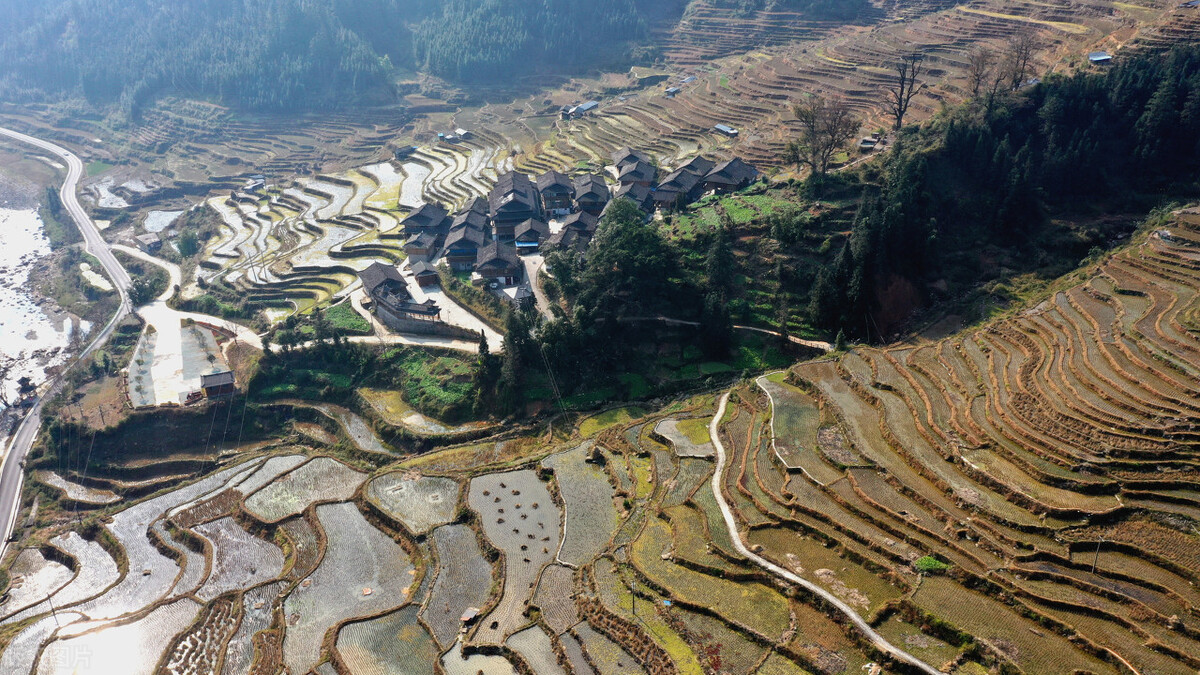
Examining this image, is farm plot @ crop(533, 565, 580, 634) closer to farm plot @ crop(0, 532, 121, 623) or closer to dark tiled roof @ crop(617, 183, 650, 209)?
farm plot @ crop(0, 532, 121, 623)

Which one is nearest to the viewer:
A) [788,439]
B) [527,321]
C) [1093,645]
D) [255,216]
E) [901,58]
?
[1093,645]

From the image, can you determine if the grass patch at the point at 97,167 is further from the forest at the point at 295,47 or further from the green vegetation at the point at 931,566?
the green vegetation at the point at 931,566

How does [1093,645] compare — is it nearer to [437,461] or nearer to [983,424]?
[983,424]

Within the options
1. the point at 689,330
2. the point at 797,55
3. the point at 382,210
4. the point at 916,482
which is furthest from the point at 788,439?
the point at 797,55

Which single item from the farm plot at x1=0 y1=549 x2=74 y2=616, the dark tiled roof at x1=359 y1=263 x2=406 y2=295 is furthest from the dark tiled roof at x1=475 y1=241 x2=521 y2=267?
the farm plot at x1=0 y1=549 x2=74 y2=616

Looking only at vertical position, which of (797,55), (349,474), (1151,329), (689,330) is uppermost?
(797,55)

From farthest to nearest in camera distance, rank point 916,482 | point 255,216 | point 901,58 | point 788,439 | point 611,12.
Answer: point 611,12
point 255,216
point 901,58
point 788,439
point 916,482

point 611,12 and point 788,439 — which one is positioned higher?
point 611,12
